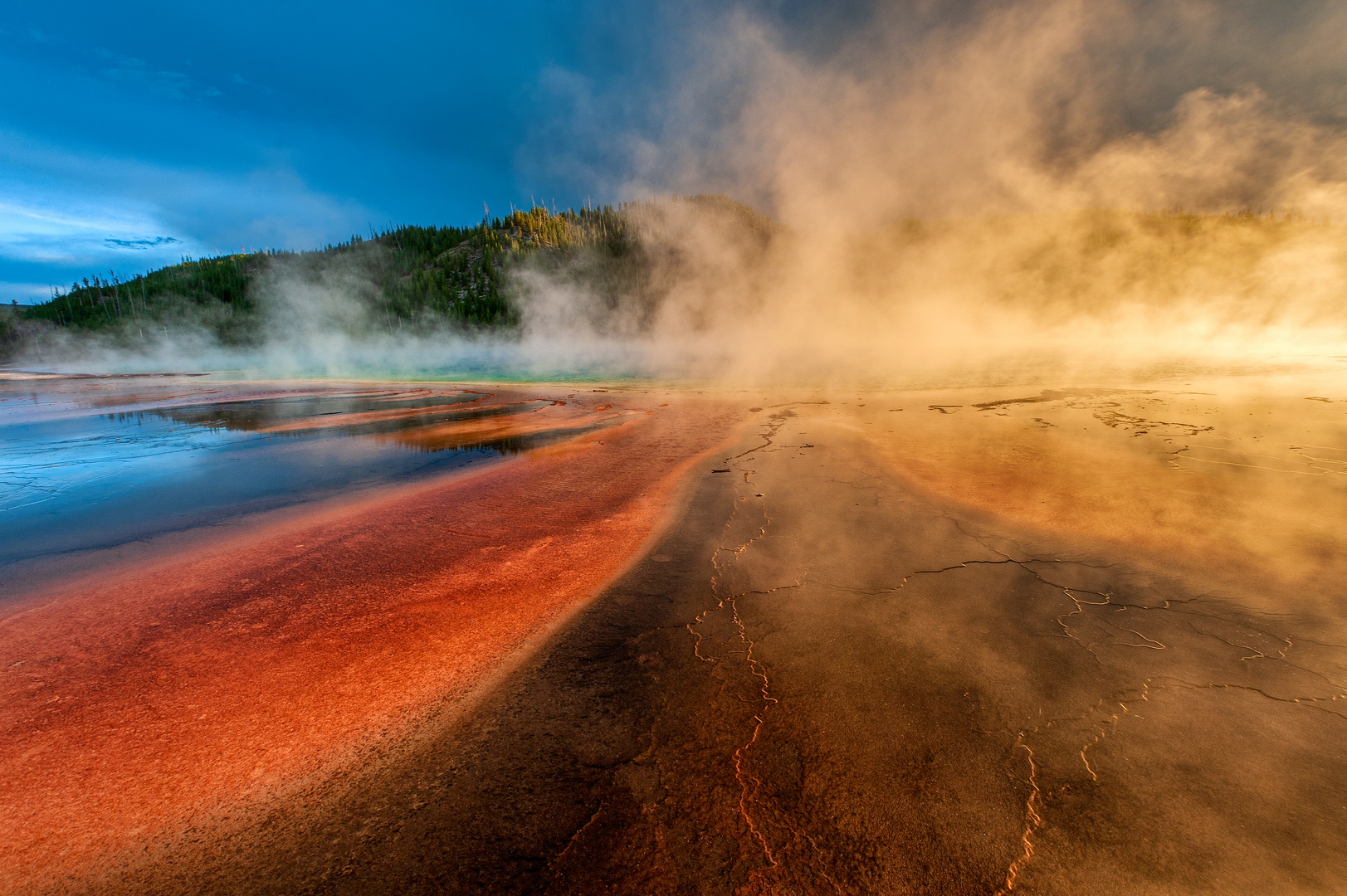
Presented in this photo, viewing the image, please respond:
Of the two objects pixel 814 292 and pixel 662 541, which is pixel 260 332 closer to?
pixel 814 292

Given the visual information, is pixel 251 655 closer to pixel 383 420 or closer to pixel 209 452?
pixel 209 452

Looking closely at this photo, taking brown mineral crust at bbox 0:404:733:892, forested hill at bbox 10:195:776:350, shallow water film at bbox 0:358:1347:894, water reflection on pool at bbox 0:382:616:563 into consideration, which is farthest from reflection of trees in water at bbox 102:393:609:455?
forested hill at bbox 10:195:776:350

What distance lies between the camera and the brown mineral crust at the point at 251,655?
80.8 inches

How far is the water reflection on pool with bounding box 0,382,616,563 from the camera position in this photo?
5.42 metres

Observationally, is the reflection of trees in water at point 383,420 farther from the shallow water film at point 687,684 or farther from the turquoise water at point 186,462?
the shallow water film at point 687,684

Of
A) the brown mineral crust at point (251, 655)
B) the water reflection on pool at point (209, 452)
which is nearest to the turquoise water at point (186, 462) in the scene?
the water reflection on pool at point (209, 452)

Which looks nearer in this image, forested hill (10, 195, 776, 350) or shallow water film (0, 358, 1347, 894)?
shallow water film (0, 358, 1347, 894)

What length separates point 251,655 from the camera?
298cm

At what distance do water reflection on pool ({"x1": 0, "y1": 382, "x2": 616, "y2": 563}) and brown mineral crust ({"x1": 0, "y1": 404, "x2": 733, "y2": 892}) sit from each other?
1.48 m

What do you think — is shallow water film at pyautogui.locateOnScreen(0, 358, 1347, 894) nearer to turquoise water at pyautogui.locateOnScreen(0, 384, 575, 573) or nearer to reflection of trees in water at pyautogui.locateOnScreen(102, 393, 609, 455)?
turquoise water at pyautogui.locateOnScreen(0, 384, 575, 573)

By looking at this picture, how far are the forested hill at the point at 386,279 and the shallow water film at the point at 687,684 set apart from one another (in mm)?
57943

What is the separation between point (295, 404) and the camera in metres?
16.3

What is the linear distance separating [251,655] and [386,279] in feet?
285

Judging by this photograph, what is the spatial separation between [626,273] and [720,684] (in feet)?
231
